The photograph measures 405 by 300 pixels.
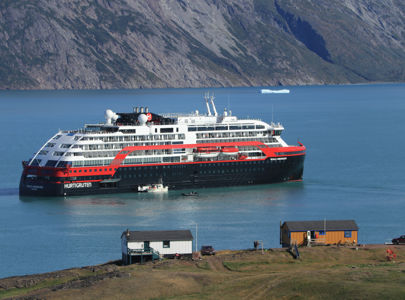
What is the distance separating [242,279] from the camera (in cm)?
4841

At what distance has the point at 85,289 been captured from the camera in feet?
157

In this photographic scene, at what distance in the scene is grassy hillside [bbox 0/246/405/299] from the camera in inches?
1797

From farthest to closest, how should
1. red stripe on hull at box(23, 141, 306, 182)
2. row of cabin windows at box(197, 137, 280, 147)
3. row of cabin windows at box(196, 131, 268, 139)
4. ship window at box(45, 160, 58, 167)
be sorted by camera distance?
row of cabin windows at box(196, 131, 268, 139)
row of cabin windows at box(197, 137, 280, 147)
ship window at box(45, 160, 58, 167)
red stripe on hull at box(23, 141, 306, 182)

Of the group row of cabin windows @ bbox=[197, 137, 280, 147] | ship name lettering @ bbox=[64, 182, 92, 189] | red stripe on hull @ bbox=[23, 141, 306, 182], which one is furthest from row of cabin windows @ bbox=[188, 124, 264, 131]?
ship name lettering @ bbox=[64, 182, 92, 189]

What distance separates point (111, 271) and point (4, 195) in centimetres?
4151

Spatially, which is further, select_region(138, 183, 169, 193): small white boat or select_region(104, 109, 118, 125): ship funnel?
select_region(104, 109, 118, 125): ship funnel

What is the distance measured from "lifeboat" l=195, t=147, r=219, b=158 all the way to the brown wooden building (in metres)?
34.8

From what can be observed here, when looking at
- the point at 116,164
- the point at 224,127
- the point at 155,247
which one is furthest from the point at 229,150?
the point at 155,247

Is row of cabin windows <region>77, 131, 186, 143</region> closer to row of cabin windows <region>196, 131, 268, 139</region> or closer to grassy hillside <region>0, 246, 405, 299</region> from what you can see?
row of cabin windows <region>196, 131, 268, 139</region>

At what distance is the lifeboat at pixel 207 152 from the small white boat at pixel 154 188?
5.42 metres

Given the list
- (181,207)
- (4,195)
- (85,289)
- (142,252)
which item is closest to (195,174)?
(181,207)

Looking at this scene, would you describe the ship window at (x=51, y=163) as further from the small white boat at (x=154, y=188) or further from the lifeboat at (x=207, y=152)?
the lifeboat at (x=207, y=152)

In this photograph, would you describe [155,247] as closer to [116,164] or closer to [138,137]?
[116,164]

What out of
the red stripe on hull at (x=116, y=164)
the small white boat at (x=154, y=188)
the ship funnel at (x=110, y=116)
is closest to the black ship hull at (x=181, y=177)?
the small white boat at (x=154, y=188)
